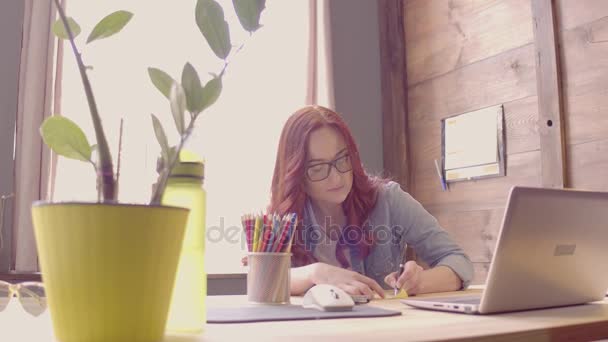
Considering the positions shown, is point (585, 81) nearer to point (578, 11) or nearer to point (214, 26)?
point (578, 11)

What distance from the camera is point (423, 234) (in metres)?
1.77

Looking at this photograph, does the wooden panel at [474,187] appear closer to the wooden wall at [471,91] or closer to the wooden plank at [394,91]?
the wooden wall at [471,91]

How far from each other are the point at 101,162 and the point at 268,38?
234 centimetres

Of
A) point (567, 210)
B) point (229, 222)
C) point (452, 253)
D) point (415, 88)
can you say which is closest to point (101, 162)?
point (567, 210)

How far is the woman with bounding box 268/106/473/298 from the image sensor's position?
1.72m

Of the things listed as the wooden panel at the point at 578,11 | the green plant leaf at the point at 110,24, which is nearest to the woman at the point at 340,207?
the wooden panel at the point at 578,11

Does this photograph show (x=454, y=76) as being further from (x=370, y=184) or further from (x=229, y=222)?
(x=229, y=222)

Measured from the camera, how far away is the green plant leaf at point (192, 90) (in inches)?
23.5

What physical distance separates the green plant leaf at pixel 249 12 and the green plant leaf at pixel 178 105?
12cm

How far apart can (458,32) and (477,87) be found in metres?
0.31

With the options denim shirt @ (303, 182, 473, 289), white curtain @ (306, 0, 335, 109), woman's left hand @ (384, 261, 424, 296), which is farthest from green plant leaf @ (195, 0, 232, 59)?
white curtain @ (306, 0, 335, 109)

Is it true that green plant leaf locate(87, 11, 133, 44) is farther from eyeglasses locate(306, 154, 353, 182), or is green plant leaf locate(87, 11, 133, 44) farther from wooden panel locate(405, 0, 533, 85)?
wooden panel locate(405, 0, 533, 85)

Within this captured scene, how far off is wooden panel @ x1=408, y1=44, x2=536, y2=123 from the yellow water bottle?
191 cm

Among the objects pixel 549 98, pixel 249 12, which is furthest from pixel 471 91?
pixel 249 12
